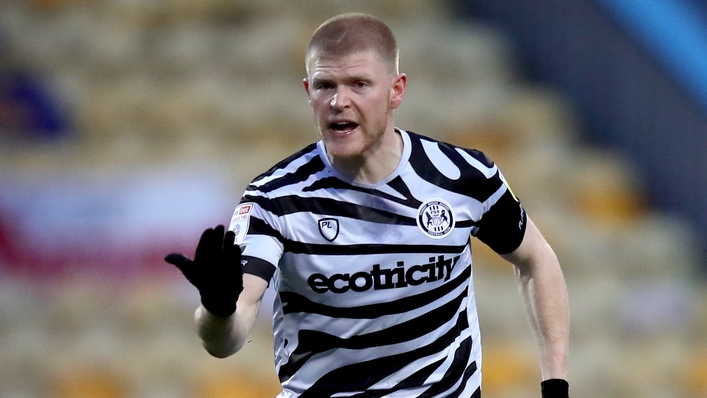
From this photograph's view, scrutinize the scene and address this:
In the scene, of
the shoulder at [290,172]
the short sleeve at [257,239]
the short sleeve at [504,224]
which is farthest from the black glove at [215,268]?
the short sleeve at [504,224]

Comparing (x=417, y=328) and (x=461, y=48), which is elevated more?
(x=461, y=48)

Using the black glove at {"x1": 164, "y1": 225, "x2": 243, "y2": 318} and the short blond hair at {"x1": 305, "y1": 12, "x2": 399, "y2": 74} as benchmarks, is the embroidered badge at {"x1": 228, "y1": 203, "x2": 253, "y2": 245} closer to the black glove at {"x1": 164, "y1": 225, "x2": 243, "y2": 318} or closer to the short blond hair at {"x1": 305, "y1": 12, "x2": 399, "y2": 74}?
the black glove at {"x1": 164, "y1": 225, "x2": 243, "y2": 318}

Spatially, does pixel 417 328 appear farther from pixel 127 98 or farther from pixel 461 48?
pixel 461 48

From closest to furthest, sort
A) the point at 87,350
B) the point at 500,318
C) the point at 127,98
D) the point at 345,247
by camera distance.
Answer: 1. the point at 345,247
2. the point at 87,350
3. the point at 500,318
4. the point at 127,98

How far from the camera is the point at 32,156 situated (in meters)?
7.75

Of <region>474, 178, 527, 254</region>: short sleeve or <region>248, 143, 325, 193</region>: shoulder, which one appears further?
<region>474, 178, 527, 254</region>: short sleeve

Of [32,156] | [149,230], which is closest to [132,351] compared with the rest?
[149,230]

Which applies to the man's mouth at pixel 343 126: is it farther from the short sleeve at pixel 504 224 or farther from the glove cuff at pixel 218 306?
the glove cuff at pixel 218 306

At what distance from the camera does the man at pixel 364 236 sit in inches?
135

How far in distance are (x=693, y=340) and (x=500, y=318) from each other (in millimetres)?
1276

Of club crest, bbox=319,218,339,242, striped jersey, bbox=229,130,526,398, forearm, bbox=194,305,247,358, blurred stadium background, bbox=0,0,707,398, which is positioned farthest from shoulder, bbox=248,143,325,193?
blurred stadium background, bbox=0,0,707,398

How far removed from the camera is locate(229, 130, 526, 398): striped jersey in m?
3.44

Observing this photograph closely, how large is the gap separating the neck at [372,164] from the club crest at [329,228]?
16 cm

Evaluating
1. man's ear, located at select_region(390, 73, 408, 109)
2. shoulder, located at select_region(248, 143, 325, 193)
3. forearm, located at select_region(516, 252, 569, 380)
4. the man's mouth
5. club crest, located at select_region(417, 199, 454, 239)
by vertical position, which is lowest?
forearm, located at select_region(516, 252, 569, 380)
